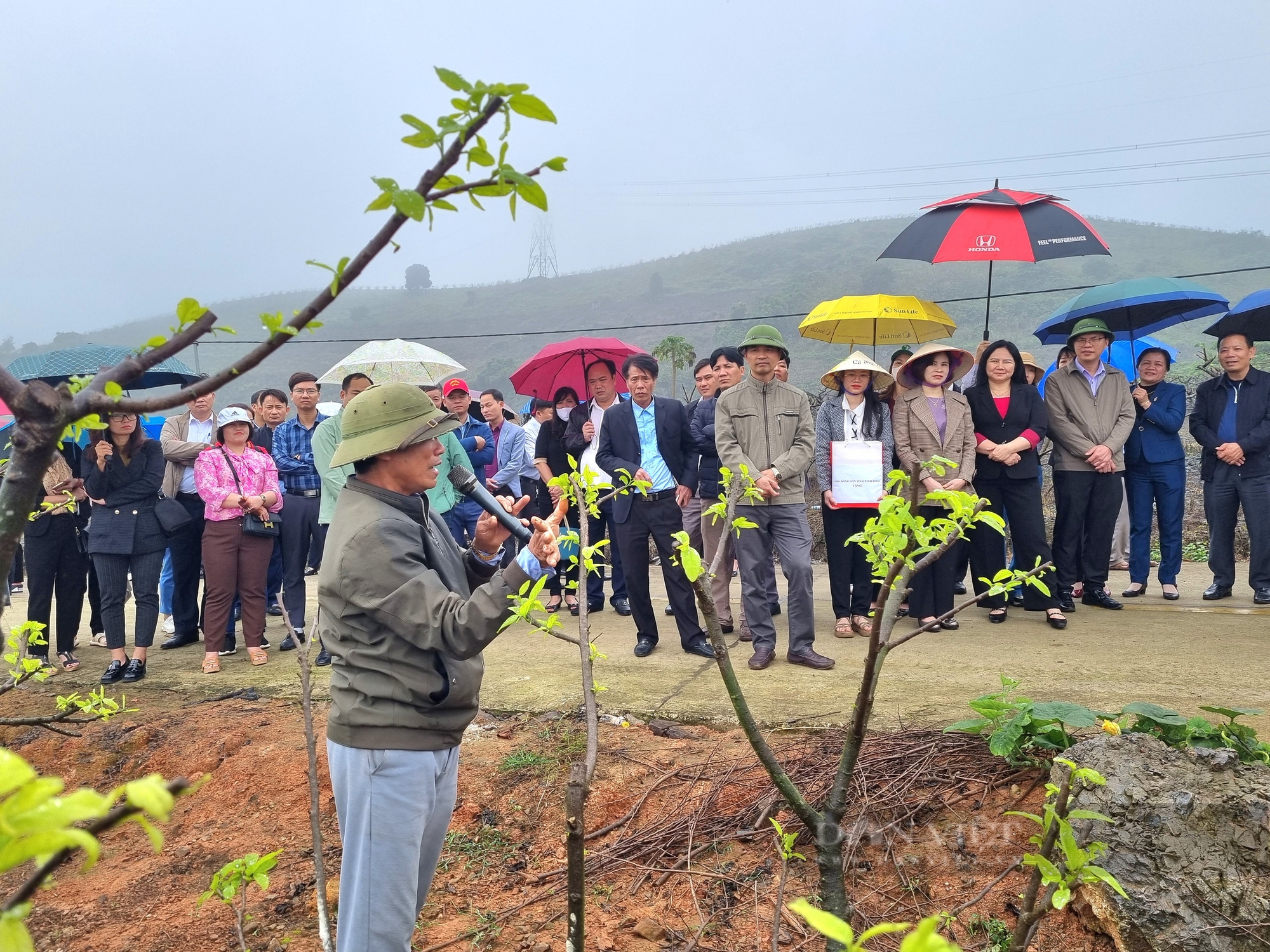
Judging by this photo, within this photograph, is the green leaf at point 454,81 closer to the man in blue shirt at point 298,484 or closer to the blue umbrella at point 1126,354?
the man in blue shirt at point 298,484

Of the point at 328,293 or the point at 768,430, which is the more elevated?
the point at 328,293

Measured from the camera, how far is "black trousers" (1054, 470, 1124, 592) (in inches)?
259

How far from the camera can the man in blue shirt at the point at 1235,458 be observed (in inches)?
259

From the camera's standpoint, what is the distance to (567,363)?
8219 mm

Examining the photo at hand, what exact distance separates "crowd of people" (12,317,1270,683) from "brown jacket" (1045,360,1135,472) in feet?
0.05

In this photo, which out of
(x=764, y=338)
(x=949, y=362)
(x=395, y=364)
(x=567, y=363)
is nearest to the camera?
(x=764, y=338)

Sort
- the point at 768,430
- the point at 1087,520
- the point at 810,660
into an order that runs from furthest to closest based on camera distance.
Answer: the point at 1087,520
the point at 768,430
the point at 810,660

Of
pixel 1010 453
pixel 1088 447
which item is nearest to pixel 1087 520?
pixel 1088 447

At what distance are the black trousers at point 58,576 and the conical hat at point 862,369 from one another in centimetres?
567

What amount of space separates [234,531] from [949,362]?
5.39 meters

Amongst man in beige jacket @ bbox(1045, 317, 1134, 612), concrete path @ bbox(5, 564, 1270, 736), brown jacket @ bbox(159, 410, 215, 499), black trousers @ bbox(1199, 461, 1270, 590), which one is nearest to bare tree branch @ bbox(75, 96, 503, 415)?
concrete path @ bbox(5, 564, 1270, 736)

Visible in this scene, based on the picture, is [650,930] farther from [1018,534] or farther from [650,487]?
[1018,534]

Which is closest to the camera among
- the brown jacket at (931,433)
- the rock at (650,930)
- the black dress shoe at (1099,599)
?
the rock at (650,930)

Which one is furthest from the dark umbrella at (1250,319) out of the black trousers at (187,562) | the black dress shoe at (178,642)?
the black dress shoe at (178,642)
